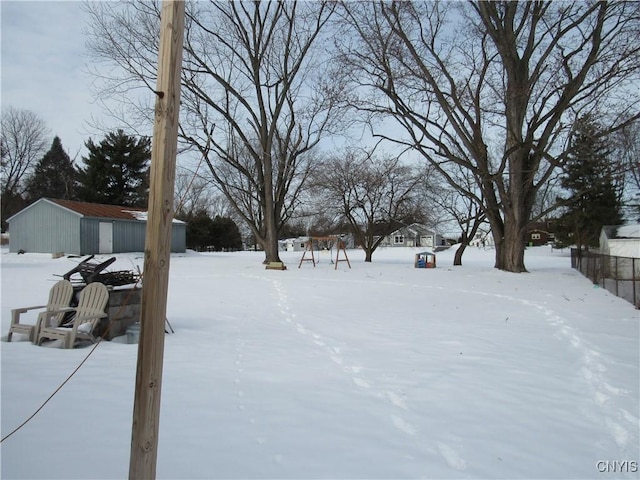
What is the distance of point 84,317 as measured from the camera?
5.17 m

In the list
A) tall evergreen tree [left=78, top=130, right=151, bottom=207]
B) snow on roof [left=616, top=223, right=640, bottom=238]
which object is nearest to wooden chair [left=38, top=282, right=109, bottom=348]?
snow on roof [left=616, top=223, right=640, bottom=238]

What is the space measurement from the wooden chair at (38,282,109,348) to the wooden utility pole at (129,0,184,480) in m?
3.97

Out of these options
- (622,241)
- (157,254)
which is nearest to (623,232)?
(622,241)

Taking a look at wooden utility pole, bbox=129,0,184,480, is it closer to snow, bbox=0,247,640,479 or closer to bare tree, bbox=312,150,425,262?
snow, bbox=0,247,640,479

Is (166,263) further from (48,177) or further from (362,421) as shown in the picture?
(48,177)

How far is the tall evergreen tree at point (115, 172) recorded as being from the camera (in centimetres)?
3772

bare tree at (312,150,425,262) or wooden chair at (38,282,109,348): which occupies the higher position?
bare tree at (312,150,425,262)

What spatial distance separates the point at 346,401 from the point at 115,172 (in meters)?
40.0

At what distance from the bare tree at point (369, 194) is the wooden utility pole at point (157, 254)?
23974mm

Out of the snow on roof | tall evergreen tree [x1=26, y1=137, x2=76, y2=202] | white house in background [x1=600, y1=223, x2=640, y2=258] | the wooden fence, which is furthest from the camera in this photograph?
tall evergreen tree [x1=26, y1=137, x2=76, y2=202]

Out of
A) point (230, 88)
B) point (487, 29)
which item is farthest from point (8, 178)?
point (487, 29)

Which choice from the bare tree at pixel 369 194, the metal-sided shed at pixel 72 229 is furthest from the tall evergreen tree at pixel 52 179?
the bare tree at pixel 369 194

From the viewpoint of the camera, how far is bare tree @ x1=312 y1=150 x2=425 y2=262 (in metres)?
26.3

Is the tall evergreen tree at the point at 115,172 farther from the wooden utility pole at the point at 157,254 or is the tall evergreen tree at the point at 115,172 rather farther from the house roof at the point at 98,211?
the wooden utility pole at the point at 157,254
